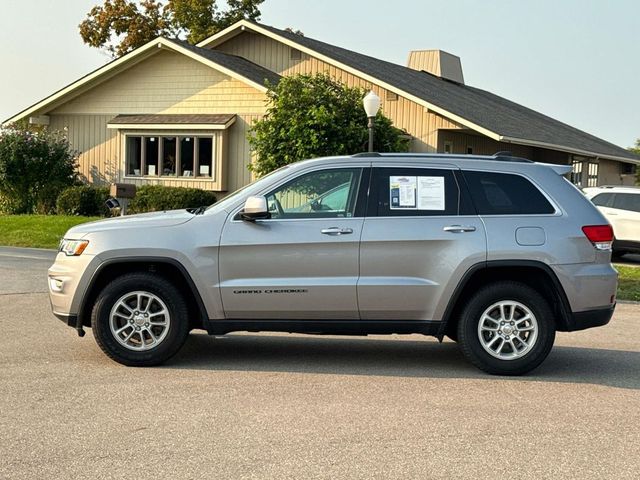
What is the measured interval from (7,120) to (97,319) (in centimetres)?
2185

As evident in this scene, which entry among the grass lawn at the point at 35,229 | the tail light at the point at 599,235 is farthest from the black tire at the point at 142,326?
the grass lawn at the point at 35,229

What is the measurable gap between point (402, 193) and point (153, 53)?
2065cm

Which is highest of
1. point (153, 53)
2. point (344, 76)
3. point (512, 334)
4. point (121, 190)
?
point (153, 53)

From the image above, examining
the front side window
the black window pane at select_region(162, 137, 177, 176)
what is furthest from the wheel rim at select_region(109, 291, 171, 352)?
the black window pane at select_region(162, 137, 177, 176)

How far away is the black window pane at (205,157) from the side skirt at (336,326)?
60.5 feet

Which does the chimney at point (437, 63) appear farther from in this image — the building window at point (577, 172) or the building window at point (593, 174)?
the building window at point (593, 174)

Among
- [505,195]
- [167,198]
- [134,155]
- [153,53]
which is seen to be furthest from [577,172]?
[505,195]

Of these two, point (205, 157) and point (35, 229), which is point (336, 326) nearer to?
point (35, 229)

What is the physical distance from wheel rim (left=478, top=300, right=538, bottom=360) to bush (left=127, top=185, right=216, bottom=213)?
16.9 m

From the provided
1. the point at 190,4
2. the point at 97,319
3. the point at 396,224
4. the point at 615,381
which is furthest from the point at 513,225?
the point at 190,4

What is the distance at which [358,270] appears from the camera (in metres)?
7.26

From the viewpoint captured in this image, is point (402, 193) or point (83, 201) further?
point (83, 201)

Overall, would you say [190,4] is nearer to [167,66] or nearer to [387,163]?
[167,66]

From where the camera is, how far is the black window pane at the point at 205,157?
25453 mm
